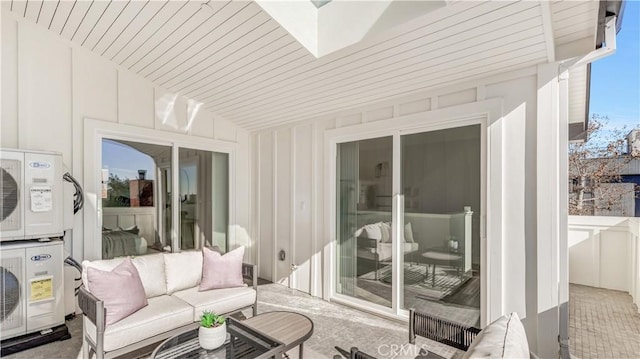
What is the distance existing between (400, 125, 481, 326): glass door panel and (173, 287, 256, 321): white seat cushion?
179 cm

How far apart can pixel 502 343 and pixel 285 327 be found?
5.45 ft

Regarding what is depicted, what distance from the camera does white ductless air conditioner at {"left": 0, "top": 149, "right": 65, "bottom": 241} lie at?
113 inches

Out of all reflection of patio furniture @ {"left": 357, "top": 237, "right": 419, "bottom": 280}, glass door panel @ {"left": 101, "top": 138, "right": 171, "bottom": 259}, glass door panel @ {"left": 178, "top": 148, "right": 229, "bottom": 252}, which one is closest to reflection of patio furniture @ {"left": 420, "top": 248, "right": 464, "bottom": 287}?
reflection of patio furniture @ {"left": 357, "top": 237, "right": 419, "bottom": 280}

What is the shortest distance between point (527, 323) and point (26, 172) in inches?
191

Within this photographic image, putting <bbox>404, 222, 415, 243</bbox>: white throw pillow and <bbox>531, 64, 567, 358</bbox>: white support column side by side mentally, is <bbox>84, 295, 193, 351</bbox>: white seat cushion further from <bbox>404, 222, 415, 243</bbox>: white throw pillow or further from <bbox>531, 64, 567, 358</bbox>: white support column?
<bbox>531, 64, 567, 358</bbox>: white support column

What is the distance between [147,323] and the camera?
100 inches

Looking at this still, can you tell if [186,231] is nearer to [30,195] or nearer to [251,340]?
[30,195]

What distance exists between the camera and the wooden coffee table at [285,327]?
2.34 meters

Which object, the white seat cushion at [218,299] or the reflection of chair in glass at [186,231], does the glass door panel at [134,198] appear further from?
the white seat cushion at [218,299]

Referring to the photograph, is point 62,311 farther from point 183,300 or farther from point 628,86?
point 628,86

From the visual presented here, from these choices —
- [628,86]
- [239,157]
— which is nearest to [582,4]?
[628,86]

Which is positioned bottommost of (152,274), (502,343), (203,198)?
(152,274)

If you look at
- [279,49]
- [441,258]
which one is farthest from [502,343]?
[279,49]

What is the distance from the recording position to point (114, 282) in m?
2.60
